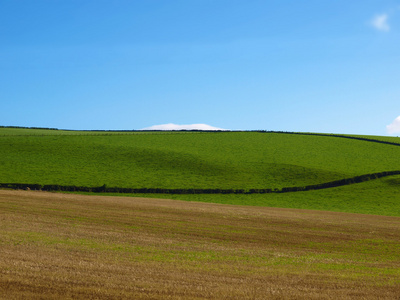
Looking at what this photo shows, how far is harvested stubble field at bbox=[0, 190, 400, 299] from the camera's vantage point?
42.5 feet

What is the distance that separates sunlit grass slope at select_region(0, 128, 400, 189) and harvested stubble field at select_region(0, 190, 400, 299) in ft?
64.2

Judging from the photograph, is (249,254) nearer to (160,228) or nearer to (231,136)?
(160,228)

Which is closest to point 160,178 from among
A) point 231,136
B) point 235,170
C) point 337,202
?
point 235,170

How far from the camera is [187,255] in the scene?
18391 millimetres

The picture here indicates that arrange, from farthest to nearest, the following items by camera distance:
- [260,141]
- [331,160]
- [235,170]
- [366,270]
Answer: [260,141], [331,160], [235,170], [366,270]

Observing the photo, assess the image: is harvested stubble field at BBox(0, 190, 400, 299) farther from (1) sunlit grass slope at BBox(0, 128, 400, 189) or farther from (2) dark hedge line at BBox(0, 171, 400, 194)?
(1) sunlit grass slope at BBox(0, 128, 400, 189)

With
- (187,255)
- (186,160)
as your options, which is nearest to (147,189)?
Answer: (186,160)

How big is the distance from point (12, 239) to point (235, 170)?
1719 inches

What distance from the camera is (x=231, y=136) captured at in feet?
299

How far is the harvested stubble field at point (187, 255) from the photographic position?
42.5 ft

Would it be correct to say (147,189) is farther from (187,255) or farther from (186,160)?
(187,255)

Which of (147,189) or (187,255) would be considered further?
(147,189)

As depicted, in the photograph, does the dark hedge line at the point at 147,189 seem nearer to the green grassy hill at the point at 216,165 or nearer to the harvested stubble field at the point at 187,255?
the green grassy hill at the point at 216,165

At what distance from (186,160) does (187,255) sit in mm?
46785
